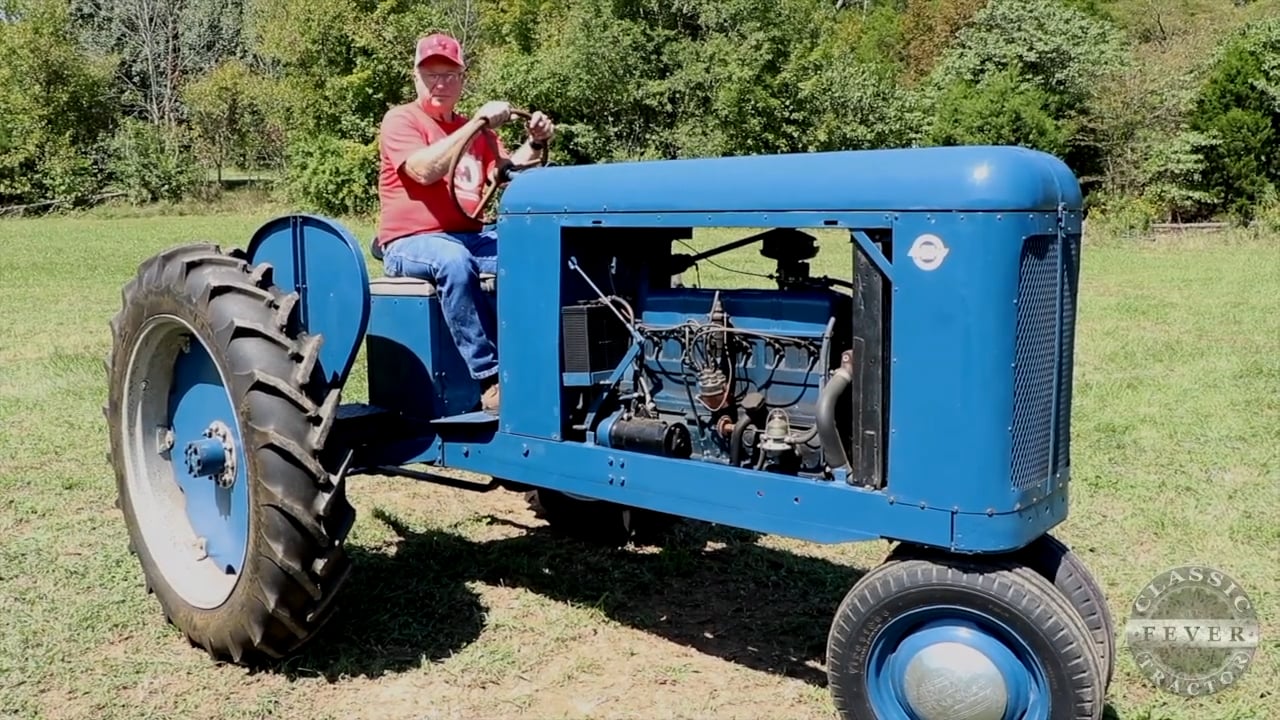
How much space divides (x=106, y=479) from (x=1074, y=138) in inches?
1277

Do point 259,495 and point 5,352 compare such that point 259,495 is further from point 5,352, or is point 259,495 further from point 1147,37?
point 1147,37

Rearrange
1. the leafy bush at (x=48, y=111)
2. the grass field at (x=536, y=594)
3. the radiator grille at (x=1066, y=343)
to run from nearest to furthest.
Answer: the radiator grille at (x=1066, y=343) → the grass field at (x=536, y=594) → the leafy bush at (x=48, y=111)

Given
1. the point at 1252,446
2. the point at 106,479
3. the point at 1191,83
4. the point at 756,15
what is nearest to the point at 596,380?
the point at 106,479

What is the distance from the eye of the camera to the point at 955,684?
294 centimetres

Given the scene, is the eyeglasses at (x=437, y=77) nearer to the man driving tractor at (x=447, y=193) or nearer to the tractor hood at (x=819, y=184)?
the man driving tractor at (x=447, y=193)

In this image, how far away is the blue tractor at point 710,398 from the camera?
292 centimetres

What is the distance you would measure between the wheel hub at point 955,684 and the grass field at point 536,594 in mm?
641

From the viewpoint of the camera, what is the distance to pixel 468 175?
4449 millimetres

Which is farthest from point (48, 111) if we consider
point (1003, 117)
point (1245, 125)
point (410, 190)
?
Answer: point (410, 190)

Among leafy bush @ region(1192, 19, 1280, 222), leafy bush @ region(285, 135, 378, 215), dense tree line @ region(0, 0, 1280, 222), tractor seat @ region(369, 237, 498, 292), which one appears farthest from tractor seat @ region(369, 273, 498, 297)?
leafy bush @ region(285, 135, 378, 215)

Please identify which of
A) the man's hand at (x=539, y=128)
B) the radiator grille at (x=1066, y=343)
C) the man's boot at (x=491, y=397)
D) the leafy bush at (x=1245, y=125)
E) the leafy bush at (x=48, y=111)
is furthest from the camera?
the leafy bush at (x=48, y=111)

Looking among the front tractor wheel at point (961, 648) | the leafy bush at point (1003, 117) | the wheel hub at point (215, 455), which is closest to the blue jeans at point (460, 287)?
the wheel hub at point (215, 455)

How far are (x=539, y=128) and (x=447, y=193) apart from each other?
431 mm

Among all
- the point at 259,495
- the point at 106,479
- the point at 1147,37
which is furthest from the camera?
the point at 1147,37
